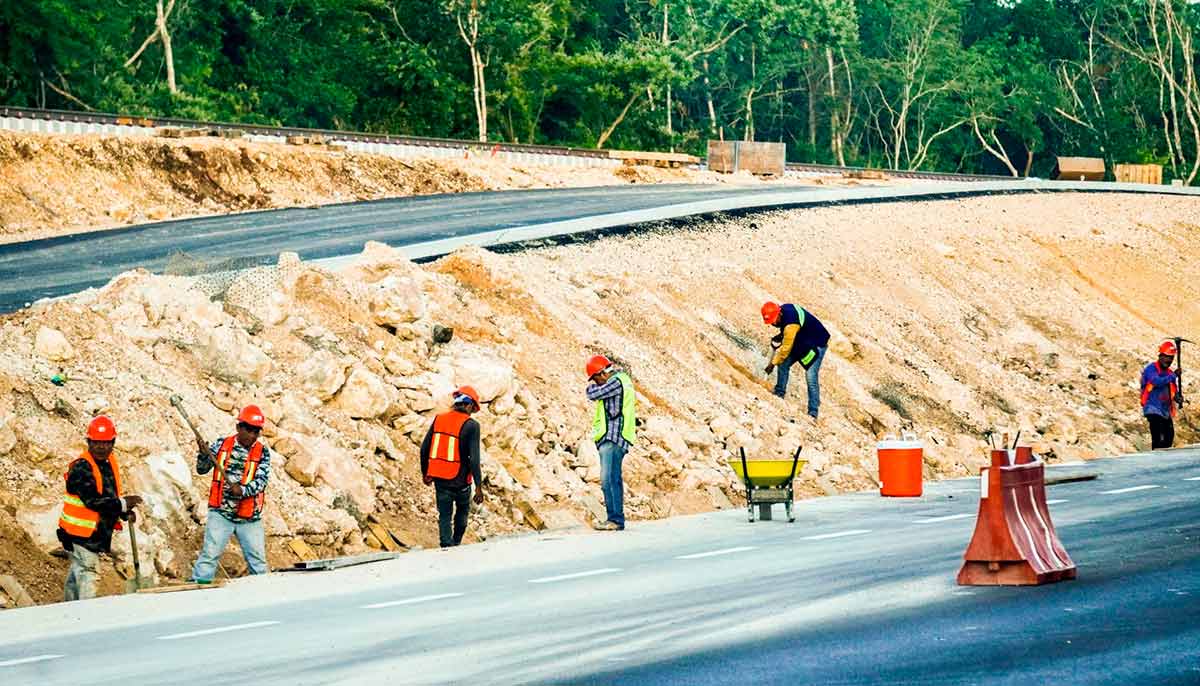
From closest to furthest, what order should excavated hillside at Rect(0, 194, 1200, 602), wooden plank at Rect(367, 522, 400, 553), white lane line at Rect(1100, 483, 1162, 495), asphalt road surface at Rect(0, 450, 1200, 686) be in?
asphalt road surface at Rect(0, 450, 1200, 686) < excavated hillside at Rect(0, 194, 1200, 602) < wooden plank at Rect(367, 522, 400, 553) < white lane line at Rect(1100, 483, 1162, 495)

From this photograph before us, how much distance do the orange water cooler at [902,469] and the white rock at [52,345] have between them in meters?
9.24

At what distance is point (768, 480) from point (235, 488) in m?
6.01

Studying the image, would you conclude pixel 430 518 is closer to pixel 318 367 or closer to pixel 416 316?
pixel 318 367

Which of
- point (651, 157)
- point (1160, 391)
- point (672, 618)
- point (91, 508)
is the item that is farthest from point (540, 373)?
point (651, 157)

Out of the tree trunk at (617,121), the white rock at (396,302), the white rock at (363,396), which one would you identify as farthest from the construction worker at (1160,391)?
the tree trunk at (617,121)

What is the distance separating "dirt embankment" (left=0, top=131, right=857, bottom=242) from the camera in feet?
127

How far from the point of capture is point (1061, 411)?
29.8 metres

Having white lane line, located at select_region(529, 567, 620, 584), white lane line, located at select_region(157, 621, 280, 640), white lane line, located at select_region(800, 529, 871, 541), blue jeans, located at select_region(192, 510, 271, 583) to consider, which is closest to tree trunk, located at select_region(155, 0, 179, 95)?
white lane line, located at select_region(800, 529, 871, 541)

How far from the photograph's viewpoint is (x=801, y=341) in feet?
83.0

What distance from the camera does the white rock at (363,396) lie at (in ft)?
65.5

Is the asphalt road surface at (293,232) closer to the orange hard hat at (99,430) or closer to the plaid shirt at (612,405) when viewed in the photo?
the plaid shirt at (612,405)

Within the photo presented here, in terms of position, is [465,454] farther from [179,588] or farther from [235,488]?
[179,588]

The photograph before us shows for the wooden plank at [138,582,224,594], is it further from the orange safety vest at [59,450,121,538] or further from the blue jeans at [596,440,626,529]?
the blue jeans at [596,440,626,529]

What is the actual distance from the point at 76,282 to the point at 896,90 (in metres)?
78.0
